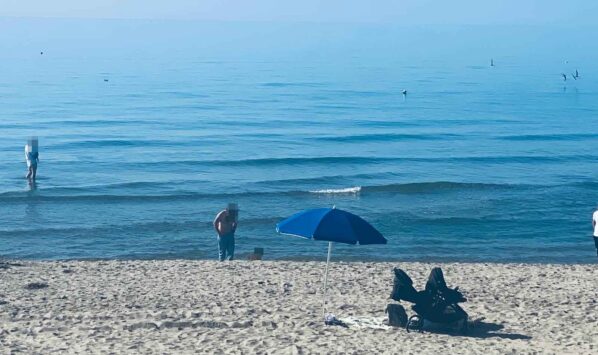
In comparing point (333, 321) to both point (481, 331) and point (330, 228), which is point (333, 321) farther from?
point (481, 331)

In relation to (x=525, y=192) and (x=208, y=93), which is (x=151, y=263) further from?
(x=208, y=93)

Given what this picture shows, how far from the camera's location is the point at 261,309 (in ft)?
44.6

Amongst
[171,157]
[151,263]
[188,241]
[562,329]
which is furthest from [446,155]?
[562,329]

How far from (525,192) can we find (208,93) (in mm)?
39228

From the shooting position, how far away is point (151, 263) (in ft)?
61.2

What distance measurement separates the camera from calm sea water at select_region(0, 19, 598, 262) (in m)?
24.7

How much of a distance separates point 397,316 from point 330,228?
148cm

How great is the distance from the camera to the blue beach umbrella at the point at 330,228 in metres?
12.1

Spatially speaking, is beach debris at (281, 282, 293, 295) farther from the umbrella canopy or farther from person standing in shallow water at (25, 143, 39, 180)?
person standing in shallow water at (25, 143, 39, 180)

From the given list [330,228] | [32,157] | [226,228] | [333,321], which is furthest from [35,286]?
[32,157]

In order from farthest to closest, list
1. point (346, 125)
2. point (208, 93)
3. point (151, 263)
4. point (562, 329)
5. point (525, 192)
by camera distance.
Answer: point (208, 93)
point (346, 125)
point (525, 192)
point (151, 263)
point (562, 329)

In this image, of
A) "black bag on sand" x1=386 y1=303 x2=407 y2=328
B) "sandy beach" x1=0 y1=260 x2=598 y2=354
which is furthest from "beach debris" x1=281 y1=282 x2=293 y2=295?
"black bag on sand" x1=386 y1=303 x2=407 y2=328

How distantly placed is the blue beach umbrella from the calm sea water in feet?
31.9

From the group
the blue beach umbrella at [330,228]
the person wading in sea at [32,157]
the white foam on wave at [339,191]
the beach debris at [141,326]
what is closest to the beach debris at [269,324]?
the blue beach umbrella at [330,228]
